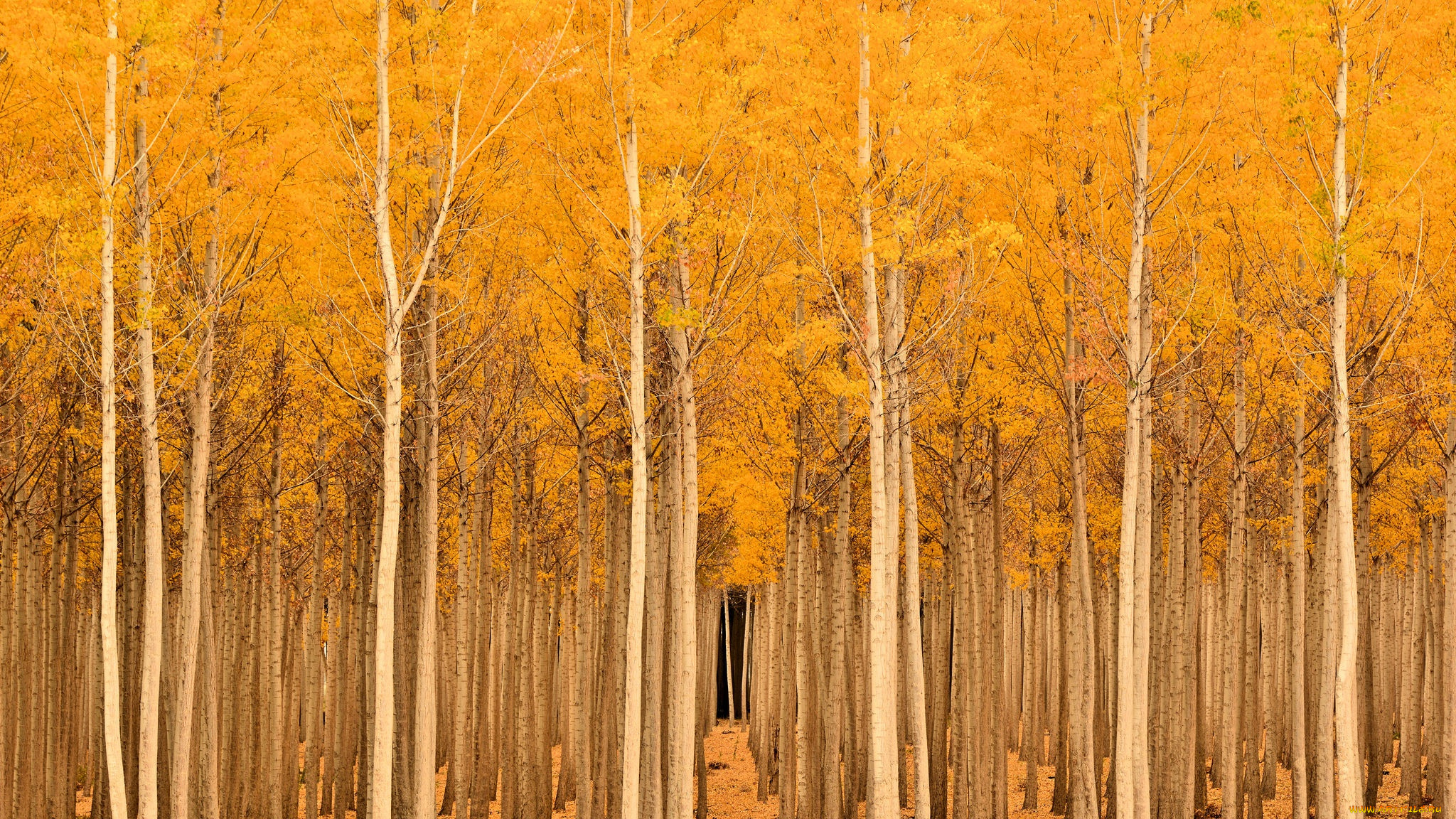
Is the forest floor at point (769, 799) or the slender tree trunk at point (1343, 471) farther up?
the slender tree trunk at point (1343, 471)

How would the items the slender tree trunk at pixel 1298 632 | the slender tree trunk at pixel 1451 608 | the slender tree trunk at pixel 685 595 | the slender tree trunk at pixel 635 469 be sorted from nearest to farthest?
the slender tree trunk at pixel 635 469
the slender tree trunk at pixel 685 595
the slender tree trunk at pixel 1451 608
the slender tree trunk at pixel 1298 632

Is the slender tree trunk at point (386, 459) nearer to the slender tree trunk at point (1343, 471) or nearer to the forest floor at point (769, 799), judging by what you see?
the slender tree trunk at point (1343, 471)

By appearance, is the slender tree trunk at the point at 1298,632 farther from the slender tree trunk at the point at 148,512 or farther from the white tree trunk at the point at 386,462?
the slender tree trunk at the point at 148,512

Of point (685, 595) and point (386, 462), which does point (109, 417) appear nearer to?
point (386, 462)

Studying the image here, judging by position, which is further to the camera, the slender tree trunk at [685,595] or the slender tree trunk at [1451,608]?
the slender tree trunk at [1451,608]

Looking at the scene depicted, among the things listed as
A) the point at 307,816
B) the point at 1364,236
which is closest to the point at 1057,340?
the point at 1364,236

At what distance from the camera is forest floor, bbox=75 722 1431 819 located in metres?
18.1

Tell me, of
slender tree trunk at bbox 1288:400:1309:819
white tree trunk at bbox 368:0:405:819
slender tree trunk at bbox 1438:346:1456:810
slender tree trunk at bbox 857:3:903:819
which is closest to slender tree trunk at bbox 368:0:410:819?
white tree trunk at bbox 368:0:405:819

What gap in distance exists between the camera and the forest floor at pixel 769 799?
18.1 metres

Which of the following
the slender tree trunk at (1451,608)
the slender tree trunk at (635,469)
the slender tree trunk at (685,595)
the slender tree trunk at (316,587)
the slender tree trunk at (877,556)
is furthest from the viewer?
the slender tree trunk at (316,587)

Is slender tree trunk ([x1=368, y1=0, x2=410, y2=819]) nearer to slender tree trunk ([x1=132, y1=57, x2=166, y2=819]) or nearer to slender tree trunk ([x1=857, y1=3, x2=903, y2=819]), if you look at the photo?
slender tree trunk ([x1=132, y1=57, x2=166, y2=819])

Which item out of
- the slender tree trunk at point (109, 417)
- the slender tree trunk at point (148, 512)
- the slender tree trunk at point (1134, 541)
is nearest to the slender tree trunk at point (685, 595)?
the slender tree trunk at point (1134, 541)

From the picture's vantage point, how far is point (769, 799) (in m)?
20.0

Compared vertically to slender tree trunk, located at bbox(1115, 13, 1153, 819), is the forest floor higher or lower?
lower
